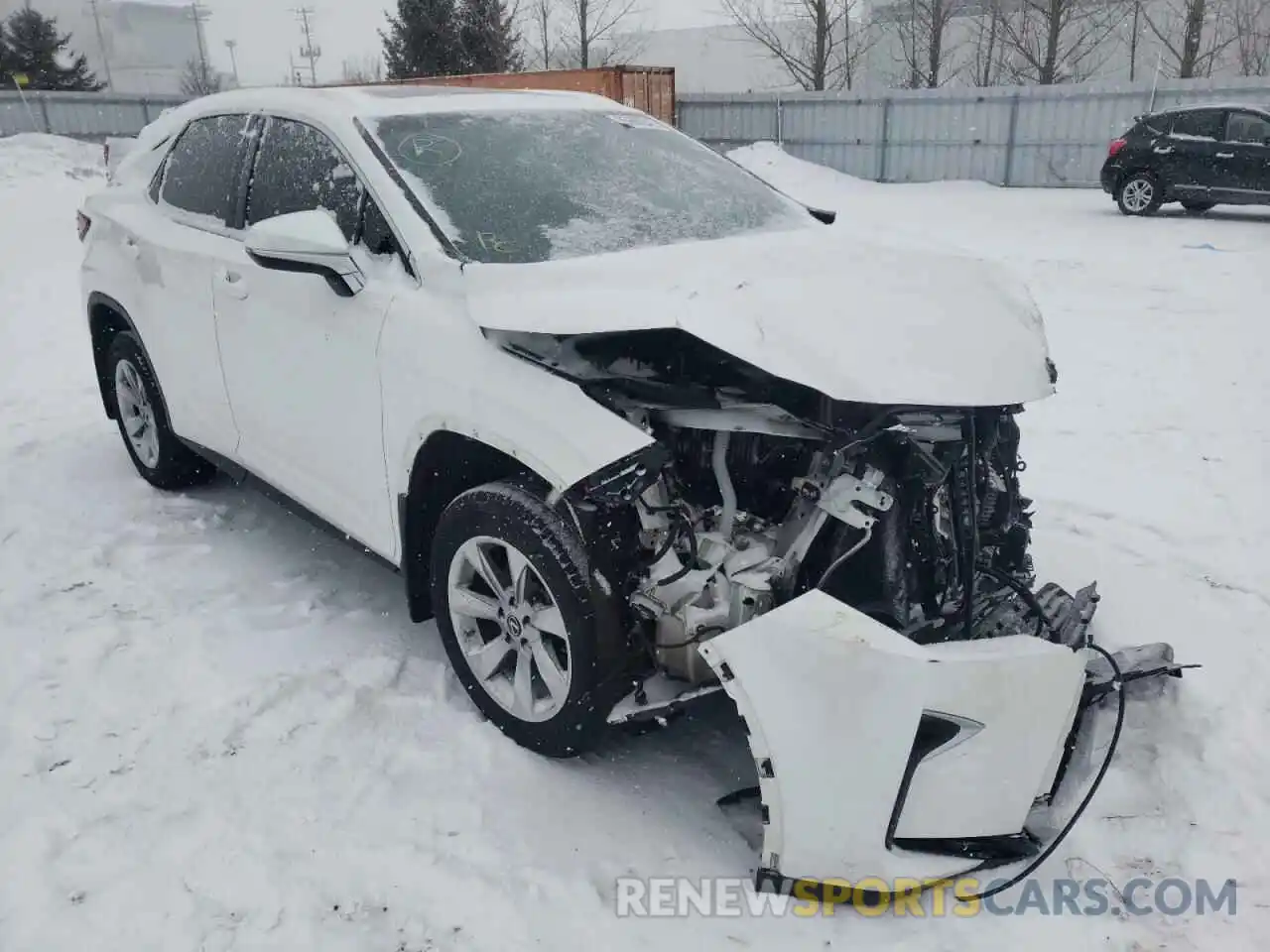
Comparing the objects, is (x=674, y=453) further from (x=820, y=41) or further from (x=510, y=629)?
(x=820, y=41)

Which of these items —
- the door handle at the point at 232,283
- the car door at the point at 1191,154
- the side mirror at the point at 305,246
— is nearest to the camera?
the side mirror at the point at 305,246

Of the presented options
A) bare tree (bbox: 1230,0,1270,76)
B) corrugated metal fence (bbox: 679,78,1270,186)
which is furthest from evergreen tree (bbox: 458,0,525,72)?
bare tree (bbox: 1230,0,1270,76)

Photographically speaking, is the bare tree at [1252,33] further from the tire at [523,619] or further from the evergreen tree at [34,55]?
the evergreen tree at [34,55]

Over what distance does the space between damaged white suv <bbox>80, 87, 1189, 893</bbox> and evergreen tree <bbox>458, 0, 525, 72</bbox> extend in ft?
85.8

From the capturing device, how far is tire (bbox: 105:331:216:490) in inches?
178

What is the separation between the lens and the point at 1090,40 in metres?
34.1

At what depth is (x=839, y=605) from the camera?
7.29 ft

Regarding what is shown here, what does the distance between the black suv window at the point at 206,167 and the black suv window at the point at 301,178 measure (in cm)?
22

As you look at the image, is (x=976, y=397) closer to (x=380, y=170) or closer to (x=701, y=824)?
(x=701, y=824)

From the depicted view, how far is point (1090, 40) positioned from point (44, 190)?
3415cm

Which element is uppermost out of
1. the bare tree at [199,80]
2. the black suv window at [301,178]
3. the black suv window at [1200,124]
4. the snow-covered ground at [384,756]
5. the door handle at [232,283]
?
the bare tree at [199,80]

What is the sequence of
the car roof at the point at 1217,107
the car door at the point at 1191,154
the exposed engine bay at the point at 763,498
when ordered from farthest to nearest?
the car door at the point at 1191,154, the car roof at the point at 1217,107, the exposed engine bay at the point at 763,498

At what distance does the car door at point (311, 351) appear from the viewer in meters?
3.03

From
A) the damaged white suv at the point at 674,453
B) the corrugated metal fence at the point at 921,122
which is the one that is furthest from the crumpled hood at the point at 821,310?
the corrugated metal fence at the point at 921,122
